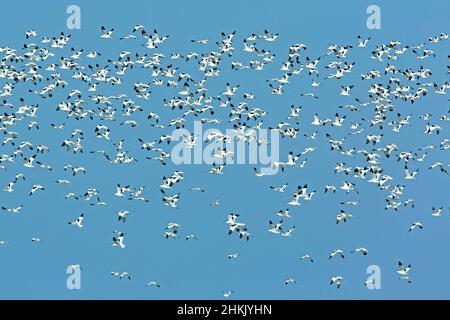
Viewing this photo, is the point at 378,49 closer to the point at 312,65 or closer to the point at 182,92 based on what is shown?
the point at 312,65

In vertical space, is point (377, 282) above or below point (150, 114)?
below

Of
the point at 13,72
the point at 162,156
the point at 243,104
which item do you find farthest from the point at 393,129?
the point at 13,72

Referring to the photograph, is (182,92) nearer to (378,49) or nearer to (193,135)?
(193,135)

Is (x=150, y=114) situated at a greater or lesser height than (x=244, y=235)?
greater
